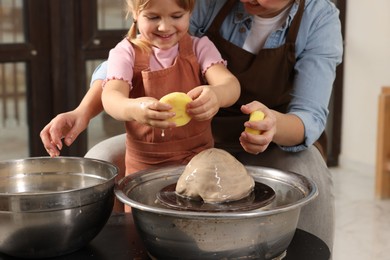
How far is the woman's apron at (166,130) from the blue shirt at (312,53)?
171 mm

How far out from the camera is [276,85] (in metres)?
1.66

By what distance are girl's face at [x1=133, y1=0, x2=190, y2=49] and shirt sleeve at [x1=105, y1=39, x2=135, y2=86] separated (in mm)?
56

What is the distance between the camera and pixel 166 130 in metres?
1.46

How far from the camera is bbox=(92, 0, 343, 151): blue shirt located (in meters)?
1.57

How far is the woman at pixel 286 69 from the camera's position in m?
1.54

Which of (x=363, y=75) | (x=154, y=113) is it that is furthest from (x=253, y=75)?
(x=363, y=75)

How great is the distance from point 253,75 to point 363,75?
222 cm

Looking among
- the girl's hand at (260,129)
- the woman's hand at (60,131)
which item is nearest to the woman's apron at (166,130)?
the woman's hand at (60,131)

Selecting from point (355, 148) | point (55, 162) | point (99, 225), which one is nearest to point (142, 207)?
point (99, 225)

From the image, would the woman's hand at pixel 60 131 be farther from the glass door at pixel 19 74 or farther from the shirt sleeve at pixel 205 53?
the glass door at pixel 19 74

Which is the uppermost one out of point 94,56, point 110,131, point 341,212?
point 94,56

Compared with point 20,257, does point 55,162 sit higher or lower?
higher

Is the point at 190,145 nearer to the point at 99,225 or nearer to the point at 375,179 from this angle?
the point at 99,225

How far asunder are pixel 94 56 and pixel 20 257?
226 cm
